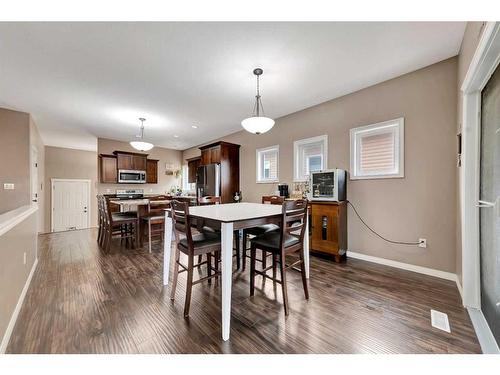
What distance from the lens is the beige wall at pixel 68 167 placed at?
21.6 feet

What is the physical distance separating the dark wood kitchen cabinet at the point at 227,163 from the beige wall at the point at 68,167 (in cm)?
475

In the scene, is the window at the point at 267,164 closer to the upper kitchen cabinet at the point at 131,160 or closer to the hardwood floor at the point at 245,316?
the hardwood floor at the point at 245,316

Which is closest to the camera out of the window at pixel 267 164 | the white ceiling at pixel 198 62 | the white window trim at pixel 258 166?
the white ceiling at pixel 198 62

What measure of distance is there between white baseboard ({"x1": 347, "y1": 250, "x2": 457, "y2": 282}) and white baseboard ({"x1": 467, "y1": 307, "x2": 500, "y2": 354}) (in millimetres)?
742

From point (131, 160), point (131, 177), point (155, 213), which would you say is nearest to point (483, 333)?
point (155, 213)

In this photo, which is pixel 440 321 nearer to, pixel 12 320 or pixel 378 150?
pixel 378 150

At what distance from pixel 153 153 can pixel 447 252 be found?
7.80 m

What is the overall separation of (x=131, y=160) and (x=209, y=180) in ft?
9.25

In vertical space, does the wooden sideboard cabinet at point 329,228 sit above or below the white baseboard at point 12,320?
above

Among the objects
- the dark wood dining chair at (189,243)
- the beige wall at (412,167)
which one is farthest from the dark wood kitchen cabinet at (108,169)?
the beige wall at (412,167)

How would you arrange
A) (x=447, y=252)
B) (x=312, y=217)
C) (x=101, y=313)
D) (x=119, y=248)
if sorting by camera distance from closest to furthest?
(x=101, y=313)
(x=447, y=252)
(x=312, y=217)
(x=119, y=248)

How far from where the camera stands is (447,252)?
8.35 feet
